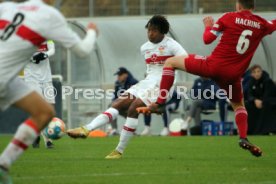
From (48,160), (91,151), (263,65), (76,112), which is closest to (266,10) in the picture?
(263,65)

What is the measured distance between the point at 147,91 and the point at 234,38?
75.7 inches

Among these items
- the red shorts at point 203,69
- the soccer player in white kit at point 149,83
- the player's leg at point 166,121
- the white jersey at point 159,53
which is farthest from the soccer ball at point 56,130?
the player's leg at point 166,121

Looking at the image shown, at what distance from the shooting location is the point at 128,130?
552 inches

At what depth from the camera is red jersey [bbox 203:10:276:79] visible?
13.2 m

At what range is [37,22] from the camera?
9258mm

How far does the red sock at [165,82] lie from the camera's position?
13531 mm

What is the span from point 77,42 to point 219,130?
1581 centimetres

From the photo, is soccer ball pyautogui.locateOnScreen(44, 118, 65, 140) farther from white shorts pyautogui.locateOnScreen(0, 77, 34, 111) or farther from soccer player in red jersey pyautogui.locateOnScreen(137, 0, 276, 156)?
white shorts pyautogui.locateOnScreen(0, 77, 34, 111)

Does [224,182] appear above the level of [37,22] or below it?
below

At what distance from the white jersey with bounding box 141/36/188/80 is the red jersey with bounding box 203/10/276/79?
4.44 feet

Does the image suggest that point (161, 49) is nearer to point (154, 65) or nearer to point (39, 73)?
point (154, 65)

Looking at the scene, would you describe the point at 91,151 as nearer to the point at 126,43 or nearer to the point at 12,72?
the point at 12,72

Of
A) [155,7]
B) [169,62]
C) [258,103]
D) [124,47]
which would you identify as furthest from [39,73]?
[155,7]

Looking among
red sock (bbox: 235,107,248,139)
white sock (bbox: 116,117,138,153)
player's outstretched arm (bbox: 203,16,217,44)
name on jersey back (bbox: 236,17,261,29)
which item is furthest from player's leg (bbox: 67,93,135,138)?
name on jersey back (bbox: 236,17,261,29)
